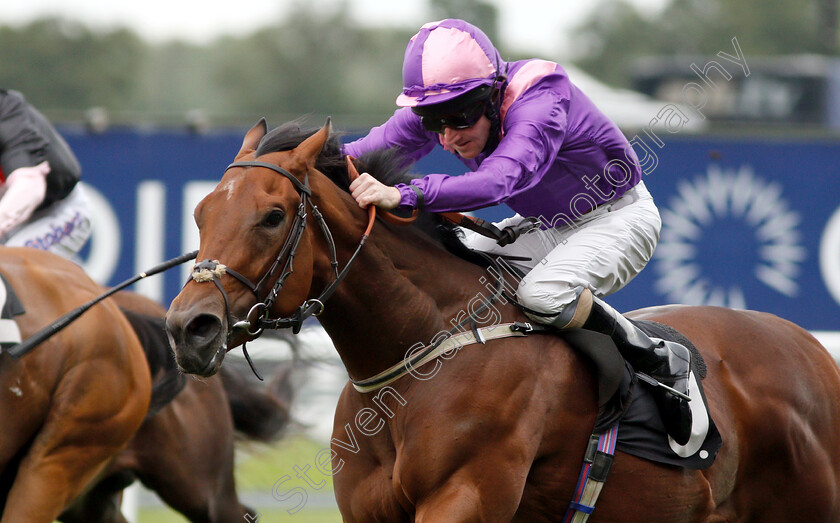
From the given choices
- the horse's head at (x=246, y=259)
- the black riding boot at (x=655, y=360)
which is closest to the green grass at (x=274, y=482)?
the black riding boot at (x=655, y=360)

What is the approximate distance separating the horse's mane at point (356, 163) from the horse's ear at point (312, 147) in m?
0.07

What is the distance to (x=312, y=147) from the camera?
124 inches

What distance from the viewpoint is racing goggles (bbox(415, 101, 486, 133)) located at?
3.46 m

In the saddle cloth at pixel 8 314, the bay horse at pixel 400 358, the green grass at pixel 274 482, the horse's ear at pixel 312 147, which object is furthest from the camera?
the green grass at pixel 274 482

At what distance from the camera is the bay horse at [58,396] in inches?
162

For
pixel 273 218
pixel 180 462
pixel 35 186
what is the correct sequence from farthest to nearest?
pixel 180 462 < pixel 35 186 < pixel 273 218

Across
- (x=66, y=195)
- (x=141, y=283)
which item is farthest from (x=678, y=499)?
(x=141, y=283)

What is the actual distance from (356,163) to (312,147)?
280mm

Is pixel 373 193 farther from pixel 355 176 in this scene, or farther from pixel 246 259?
pixel 246 259

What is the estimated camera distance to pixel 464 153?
12.0ft

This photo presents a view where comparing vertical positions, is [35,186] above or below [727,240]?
above

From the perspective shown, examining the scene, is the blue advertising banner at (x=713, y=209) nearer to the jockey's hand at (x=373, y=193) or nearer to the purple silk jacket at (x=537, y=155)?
the purple silk jacket at (x=537, y=155)

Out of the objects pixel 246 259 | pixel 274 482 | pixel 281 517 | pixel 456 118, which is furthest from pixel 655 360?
pixel 274 482

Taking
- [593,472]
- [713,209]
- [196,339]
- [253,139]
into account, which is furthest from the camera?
[713,209]
